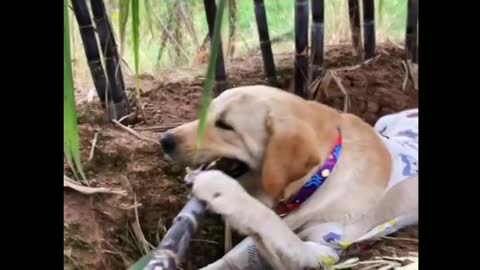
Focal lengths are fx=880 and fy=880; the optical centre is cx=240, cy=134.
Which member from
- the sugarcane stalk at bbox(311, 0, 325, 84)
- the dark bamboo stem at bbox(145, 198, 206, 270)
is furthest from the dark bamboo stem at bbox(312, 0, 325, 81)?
the dark bamboo stem at bbox(145, 198, 206, 270)

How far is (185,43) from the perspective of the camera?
1070 millimetres

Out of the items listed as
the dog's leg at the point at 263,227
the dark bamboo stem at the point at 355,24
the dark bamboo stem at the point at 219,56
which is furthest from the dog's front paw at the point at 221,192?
the dark bamboo stem at the point at 355,24

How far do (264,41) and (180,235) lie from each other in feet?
0.84

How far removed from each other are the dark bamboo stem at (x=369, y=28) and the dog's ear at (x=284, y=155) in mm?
150

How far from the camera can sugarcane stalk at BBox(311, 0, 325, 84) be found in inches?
42.4

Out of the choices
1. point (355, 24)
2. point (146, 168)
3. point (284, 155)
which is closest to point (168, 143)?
point (146, 168)

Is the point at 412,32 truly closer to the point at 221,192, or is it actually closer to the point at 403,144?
the point at 403,144

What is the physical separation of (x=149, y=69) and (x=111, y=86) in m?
0.05

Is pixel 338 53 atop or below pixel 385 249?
atop

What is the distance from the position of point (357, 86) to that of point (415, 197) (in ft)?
0.50

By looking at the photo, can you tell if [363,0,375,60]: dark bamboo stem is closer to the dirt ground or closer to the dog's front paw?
the dirt ground
